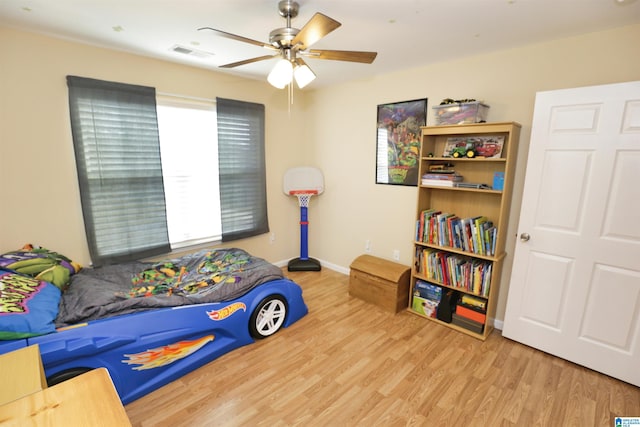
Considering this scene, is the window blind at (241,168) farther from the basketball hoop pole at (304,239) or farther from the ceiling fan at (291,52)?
the ceiling fan at (291,52)

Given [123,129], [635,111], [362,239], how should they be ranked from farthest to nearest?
1. [362,239]
2. [123,129]
3. [635,111]

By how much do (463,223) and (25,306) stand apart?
299 cm

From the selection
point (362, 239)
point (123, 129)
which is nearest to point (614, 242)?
point (362, 239)

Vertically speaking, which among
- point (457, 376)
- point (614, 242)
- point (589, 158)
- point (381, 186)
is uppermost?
point (589, 158)

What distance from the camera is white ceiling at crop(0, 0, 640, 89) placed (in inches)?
70.2

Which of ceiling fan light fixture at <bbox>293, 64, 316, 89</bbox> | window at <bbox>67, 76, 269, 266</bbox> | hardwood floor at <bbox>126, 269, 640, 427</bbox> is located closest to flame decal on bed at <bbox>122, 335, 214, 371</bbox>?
hardwood floor at <bbox>126, 269, 640, 427</bbox>

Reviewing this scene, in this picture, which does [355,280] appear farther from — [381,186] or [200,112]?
[200,112]

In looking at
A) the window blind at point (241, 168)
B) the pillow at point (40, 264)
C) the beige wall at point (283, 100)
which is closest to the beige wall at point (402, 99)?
the beige wall at point (283, 100)

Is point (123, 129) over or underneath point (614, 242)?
over

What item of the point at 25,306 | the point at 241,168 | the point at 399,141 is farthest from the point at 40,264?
the point at 399,141

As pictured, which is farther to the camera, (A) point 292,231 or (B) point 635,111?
(A) point 292,231

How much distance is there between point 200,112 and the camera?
125 inches

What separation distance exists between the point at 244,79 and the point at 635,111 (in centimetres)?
330

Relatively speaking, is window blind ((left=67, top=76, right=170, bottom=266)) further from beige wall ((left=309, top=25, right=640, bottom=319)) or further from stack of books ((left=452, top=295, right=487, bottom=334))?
stack of books ((left=452, top=295, right=487, bottom=334))
